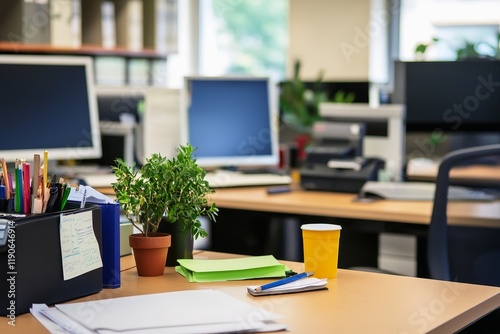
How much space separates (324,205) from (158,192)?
135 cm

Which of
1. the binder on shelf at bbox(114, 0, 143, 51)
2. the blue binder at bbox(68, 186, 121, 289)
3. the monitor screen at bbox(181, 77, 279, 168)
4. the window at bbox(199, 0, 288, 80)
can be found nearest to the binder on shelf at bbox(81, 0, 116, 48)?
the binder on shelf at bbox(114, 0, 143, 51)

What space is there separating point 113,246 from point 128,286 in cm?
9

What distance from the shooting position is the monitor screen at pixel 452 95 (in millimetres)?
3346

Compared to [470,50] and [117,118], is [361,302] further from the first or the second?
[117,118]

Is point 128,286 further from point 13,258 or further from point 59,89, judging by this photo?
point 59,89

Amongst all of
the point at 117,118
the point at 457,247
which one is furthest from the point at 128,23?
the point at 457,247

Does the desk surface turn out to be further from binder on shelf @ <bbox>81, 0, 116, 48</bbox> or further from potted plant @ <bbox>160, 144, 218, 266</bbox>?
binder on shelf @ <bbox>81, 0, 116, 48</bbox>

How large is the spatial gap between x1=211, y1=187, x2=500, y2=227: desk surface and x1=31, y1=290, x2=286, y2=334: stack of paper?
141cm

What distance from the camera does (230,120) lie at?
360 centimetres

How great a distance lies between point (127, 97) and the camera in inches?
162

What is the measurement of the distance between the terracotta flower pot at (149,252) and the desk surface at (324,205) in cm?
127

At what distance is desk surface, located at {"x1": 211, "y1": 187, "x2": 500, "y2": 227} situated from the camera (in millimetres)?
2857

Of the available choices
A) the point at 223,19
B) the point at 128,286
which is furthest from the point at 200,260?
the point at 223,19

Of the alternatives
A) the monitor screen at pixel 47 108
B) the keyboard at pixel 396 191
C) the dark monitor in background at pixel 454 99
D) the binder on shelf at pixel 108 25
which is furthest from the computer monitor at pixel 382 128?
the binder on shelf at pixel 108 25
